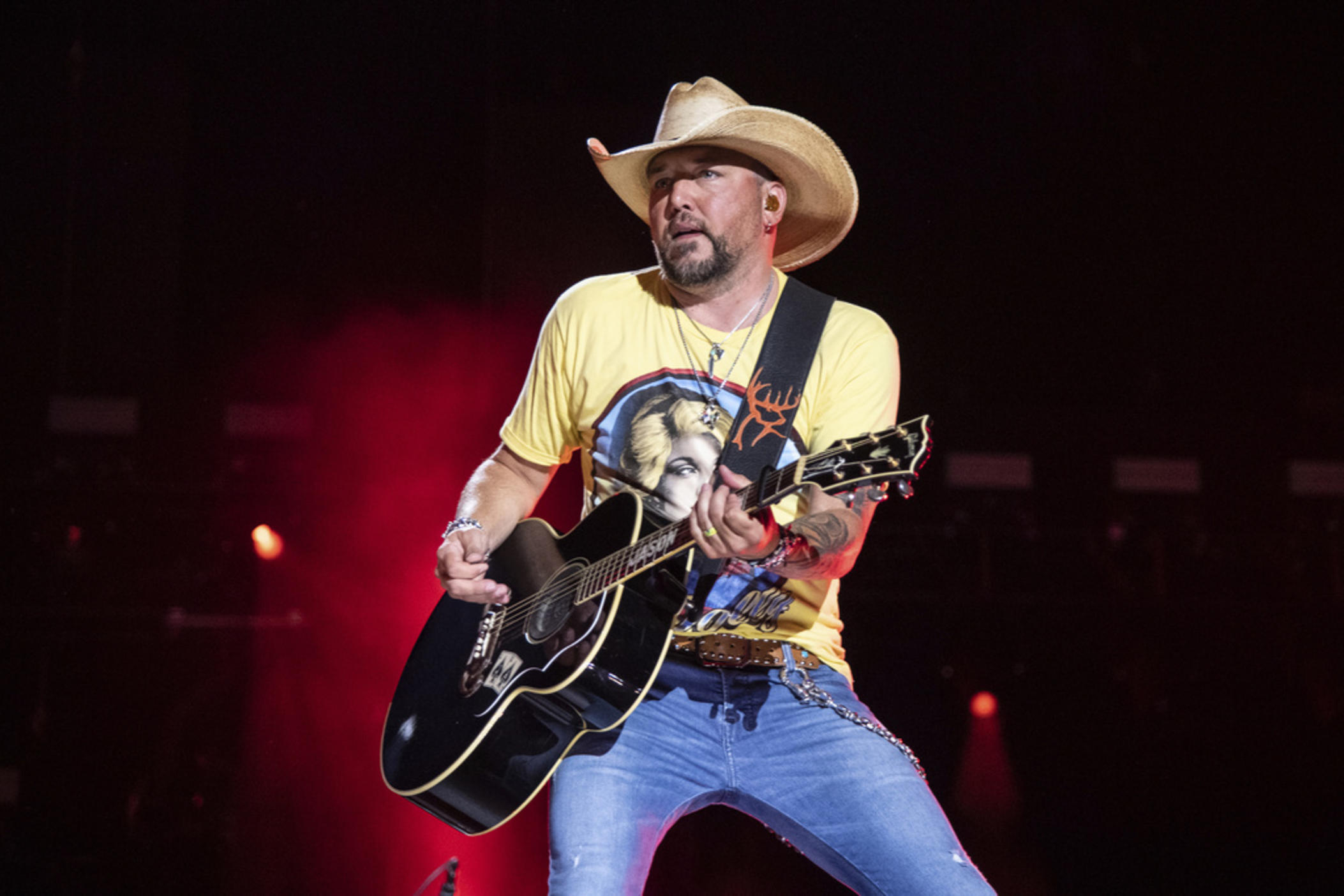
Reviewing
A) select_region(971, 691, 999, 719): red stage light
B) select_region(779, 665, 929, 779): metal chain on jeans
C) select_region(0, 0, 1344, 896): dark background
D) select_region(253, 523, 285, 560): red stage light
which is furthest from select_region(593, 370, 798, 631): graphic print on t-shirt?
select_region(971, 691, 999, 719): red stage light

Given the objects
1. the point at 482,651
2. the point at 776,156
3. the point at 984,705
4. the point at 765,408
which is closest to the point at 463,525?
the point at 482,651

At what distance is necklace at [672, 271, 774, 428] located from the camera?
250cm

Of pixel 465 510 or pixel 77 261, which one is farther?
pixel 77 261

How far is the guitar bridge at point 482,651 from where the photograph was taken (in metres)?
2.26

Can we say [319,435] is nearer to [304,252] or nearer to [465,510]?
[304,252]

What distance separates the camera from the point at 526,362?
5.18m

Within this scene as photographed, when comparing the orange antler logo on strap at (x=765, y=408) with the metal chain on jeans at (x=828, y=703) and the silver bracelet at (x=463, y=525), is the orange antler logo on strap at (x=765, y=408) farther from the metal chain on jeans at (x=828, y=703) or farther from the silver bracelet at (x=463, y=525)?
the silver bracelet at (x=463, y=525)

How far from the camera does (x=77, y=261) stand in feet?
21.6

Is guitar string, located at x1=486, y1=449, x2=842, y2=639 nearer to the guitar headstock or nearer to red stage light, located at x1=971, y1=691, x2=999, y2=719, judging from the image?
the guitar headstock

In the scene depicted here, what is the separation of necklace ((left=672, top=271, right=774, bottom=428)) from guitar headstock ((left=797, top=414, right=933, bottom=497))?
60cm

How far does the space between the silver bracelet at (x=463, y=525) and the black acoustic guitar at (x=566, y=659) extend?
266mm

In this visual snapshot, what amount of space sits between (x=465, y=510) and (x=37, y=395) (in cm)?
564

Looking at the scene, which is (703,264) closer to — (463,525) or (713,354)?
(713,354)

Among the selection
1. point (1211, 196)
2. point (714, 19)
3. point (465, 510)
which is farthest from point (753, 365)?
point (1211, 196)
